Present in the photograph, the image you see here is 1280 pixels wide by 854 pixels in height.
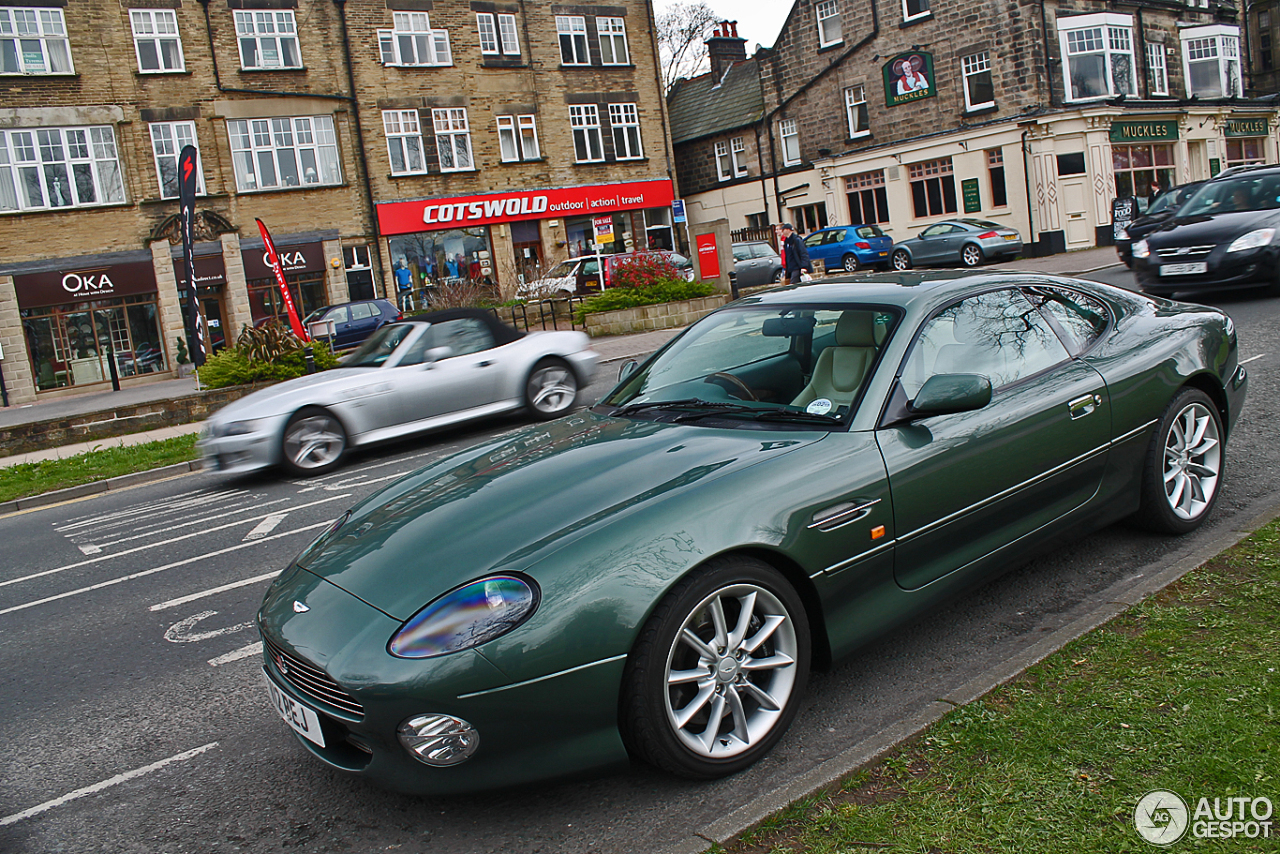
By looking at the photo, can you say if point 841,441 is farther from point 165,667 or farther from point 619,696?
point 165,667

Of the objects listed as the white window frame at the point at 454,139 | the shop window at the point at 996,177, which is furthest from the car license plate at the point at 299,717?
the shop window at the point at 996,177

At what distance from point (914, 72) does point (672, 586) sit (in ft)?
119

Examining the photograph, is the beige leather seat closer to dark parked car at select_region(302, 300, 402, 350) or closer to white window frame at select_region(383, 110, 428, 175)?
dark parked car at select_region(302, 300, 402, 350)

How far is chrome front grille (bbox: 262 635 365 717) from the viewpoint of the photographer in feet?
9.43

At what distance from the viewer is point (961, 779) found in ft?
9.39

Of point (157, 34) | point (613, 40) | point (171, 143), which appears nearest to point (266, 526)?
point (171, 143)

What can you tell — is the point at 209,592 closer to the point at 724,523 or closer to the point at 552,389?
the point at 724,523

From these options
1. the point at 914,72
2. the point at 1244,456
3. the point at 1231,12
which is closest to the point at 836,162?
the point at 914,72

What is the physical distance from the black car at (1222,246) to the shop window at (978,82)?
2060cm

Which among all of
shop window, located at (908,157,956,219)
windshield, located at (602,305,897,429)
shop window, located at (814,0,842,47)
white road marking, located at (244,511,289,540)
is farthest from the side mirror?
shop window, located at (814,0,842,47)

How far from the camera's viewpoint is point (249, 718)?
4000 millimetres

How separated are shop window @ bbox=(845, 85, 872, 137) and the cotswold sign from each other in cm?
731

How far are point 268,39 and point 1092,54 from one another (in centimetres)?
2628

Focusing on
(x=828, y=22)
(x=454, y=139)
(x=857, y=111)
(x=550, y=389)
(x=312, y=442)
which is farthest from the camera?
(x=828, y=22)
